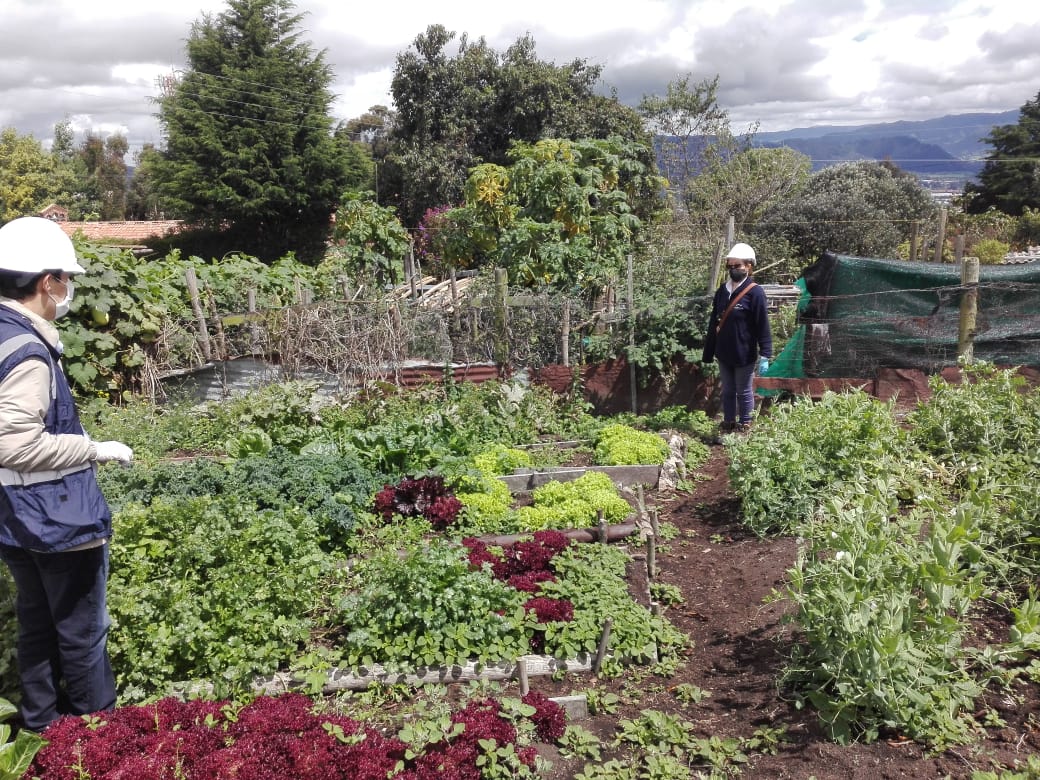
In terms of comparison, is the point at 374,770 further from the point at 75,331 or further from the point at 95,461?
the point at 75,331

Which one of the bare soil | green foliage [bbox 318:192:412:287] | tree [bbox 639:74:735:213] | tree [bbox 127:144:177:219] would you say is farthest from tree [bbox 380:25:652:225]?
tree [bbox 127:144:177:219]

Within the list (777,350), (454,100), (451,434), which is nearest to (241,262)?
(451,434)

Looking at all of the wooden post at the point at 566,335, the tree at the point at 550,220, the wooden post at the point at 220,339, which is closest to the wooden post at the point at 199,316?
the wooden post at the point at 220,339

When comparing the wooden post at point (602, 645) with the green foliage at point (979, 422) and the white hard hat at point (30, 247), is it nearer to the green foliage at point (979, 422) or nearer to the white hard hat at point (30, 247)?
the white hard hat at point (30, 247)

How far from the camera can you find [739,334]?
7.46m

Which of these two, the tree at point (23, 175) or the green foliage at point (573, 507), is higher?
the tree at point (23, 175)

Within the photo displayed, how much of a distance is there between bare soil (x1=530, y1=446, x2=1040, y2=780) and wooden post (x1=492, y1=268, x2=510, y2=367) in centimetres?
369

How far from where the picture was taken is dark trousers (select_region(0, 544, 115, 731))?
10.1 feet

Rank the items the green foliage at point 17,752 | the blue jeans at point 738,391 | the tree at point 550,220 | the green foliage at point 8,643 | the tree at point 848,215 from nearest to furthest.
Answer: the green foliage at point 17,752
the green foliage at point 8,643
the blue jeans at point 738,391
the tree at point 550,220
the tree at point 848,215

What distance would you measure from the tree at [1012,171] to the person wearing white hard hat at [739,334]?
29.1 m

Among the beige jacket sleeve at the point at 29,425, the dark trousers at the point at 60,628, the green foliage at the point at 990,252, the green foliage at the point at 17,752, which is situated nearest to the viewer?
the green foliage at the point at 17,752

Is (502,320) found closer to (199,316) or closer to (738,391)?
(738,391)

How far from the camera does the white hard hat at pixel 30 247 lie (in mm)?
2938

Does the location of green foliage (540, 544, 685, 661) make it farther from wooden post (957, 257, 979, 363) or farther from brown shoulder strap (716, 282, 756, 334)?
wooden post (957, 257, 979, 363)
